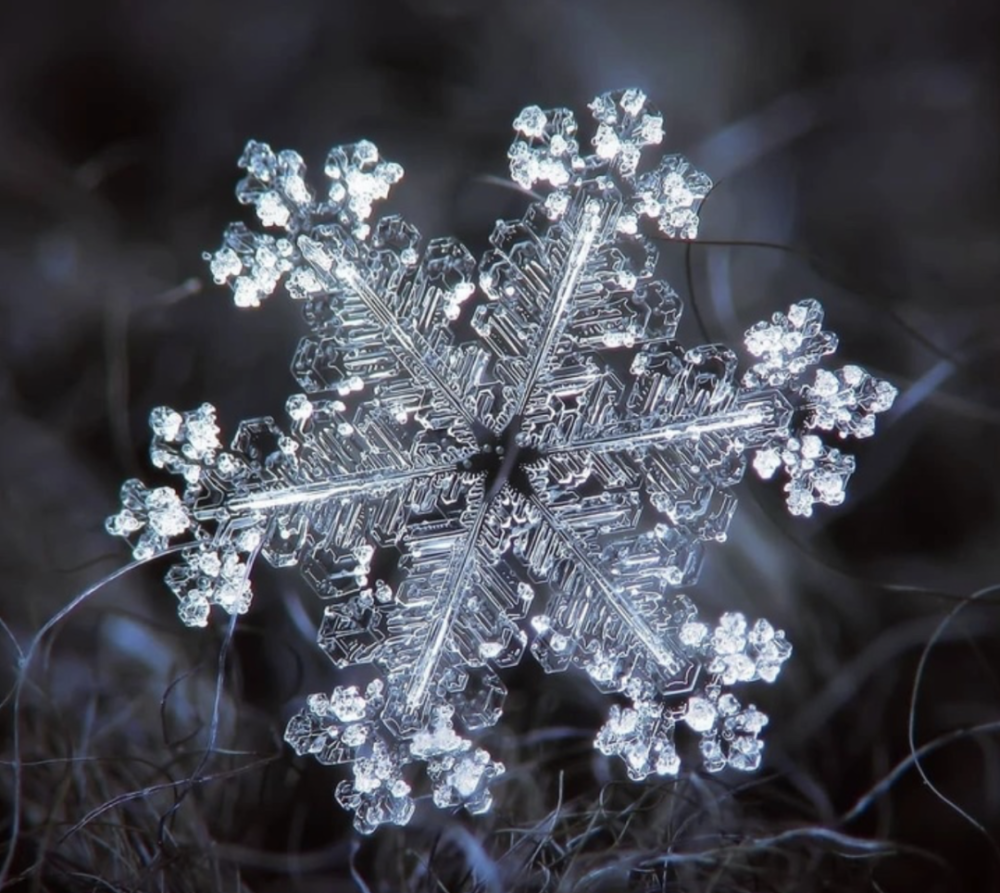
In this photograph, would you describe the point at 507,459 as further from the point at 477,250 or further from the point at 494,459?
the point at 477,250

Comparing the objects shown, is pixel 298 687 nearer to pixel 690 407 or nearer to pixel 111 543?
pixel 111 543

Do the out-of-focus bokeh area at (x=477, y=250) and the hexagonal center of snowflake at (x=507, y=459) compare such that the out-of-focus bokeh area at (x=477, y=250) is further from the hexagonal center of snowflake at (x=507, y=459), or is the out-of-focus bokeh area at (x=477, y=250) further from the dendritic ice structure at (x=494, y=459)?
the hexagonal center of snowflake at (x=507, y=459)

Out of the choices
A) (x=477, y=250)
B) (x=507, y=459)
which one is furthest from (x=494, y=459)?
(x=477, y=250)

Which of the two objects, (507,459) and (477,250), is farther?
(477,250)

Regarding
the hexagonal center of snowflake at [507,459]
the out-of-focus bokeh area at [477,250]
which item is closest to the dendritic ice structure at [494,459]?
the hexagonal center of snowflake at [507,459]

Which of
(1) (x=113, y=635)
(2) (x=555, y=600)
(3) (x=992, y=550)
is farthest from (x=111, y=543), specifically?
(3) (x=992, y=550)

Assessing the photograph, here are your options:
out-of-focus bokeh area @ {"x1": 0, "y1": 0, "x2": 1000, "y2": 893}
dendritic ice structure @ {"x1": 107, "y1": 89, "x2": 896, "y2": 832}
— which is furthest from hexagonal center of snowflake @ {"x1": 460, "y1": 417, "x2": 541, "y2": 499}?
out-of-focus bokeh area @ {"x1": 0, "y1": 0, "x2": 1000, "y2": 893}
